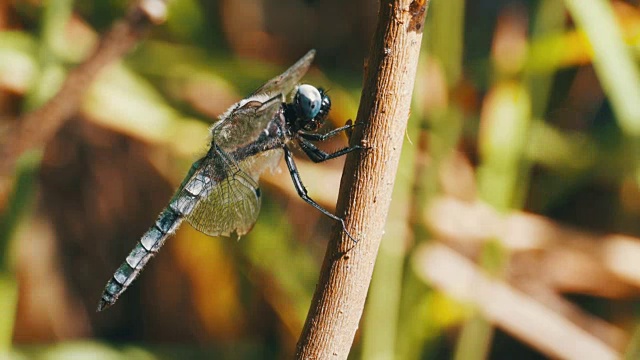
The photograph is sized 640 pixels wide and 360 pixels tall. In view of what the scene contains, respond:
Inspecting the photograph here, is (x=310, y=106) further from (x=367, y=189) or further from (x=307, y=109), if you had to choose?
(x=367, y=189)

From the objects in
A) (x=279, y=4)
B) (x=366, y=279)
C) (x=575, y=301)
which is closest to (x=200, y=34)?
(x=279, y=4)

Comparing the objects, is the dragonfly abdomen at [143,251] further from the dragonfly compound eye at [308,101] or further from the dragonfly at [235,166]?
the dragonfly compound eye at [308,101]

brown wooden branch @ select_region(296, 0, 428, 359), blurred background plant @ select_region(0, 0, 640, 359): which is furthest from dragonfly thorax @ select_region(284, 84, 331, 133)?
brown wooden branch @ select_region(296, 0, 428, 359)

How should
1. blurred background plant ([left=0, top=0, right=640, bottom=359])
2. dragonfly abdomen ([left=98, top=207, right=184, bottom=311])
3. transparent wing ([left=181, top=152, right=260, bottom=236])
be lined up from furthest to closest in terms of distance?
blurred background plant ([left=0, top=0, right=640, bottom=359]), transparent wing ([left=181, top=152, right=260, bottom=236]), dragonfly abdomen ([left=98, top=207, right=184, bottom=311])

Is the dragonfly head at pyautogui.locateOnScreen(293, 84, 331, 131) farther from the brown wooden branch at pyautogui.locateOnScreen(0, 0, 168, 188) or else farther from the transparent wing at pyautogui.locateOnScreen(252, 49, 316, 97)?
the brown wooden branch at pyautogui.locateOnScreen(0, 0, 168, 188)

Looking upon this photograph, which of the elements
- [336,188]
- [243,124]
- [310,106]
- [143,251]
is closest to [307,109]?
[310,106]
